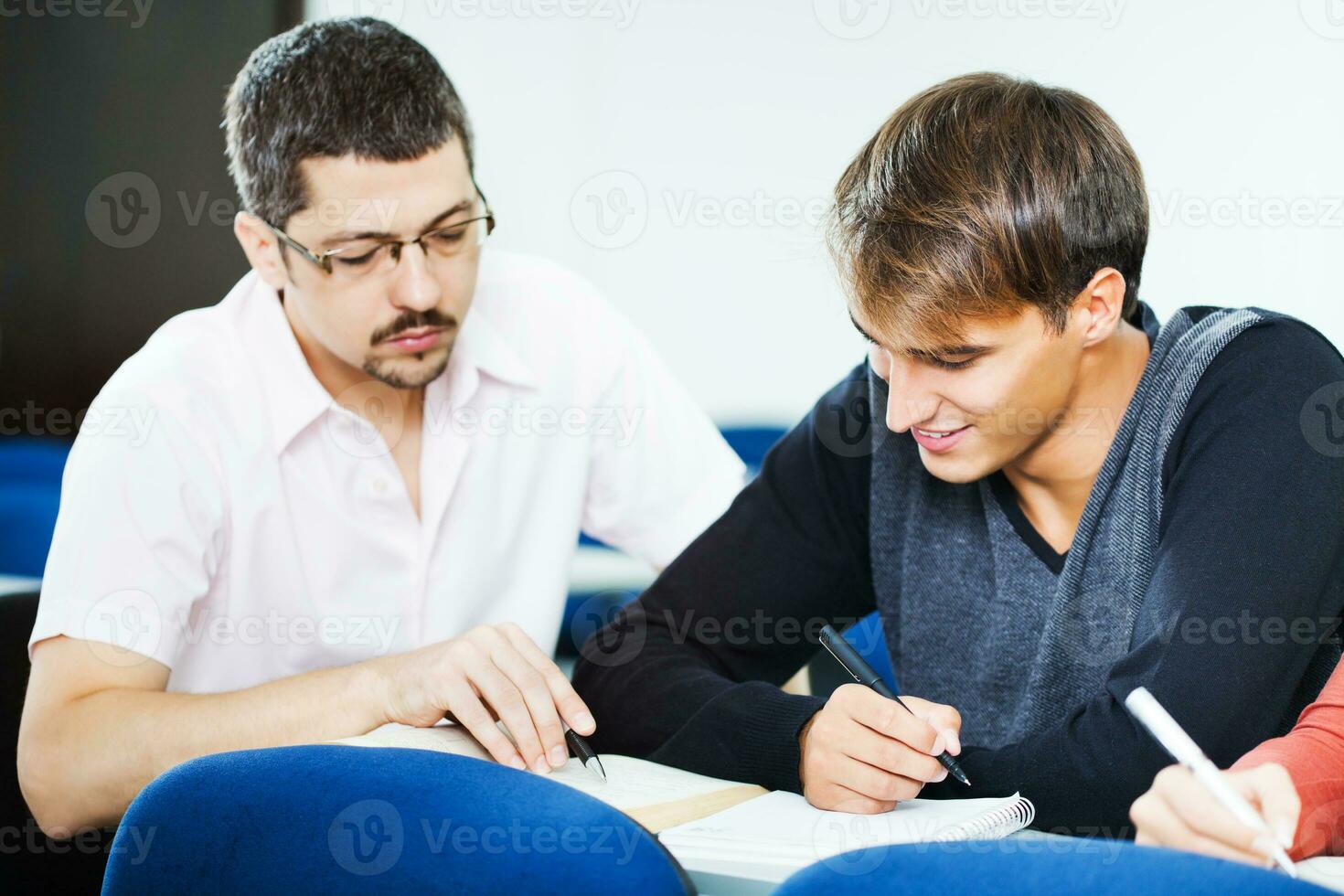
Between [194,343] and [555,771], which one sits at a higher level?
[194,343]

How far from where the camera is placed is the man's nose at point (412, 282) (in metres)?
1.67

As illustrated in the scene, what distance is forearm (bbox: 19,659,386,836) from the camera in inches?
52.1

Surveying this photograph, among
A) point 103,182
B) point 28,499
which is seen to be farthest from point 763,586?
point 103,182

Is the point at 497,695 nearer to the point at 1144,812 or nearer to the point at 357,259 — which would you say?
the point at 1144,812

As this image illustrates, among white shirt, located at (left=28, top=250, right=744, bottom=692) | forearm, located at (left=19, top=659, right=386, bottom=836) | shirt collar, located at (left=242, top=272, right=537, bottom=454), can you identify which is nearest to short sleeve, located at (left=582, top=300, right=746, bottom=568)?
white shirt, located at (left=28, top=250, right=744, bottom=692)

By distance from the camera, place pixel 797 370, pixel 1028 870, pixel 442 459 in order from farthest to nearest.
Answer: pixel 797 370, pixel 442 459, pixel 1028 870

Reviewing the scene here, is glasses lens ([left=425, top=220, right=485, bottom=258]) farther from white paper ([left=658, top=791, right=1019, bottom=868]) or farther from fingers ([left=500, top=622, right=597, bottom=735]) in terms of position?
white paper ([left=658, top=791, right=1019, bottom=868])

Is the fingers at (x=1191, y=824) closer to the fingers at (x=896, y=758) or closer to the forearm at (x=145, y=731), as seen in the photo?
the fingers at (x=896, y=758)

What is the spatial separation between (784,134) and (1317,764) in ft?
8.38

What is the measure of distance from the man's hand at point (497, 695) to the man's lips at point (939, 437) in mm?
421

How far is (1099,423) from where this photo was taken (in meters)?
1.34

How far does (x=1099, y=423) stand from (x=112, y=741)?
3.58 feet

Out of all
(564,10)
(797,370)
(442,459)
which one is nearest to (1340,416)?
(442,459)

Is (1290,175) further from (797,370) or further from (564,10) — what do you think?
(564,10)
